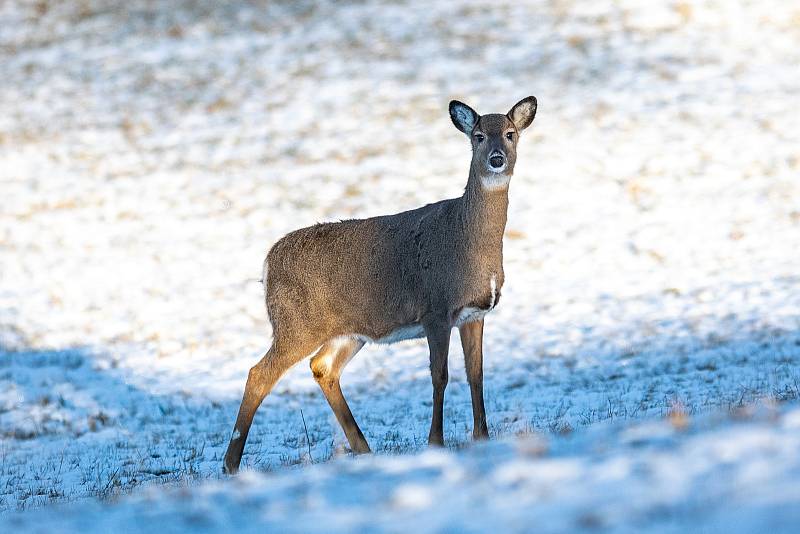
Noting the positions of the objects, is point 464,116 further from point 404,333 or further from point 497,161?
point 404,333

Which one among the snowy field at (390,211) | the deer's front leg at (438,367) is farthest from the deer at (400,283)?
the snowy field at (390,211)

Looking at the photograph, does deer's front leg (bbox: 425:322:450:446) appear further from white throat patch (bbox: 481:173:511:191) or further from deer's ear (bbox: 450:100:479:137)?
deer's ear (bbox: 450:100:479:137)

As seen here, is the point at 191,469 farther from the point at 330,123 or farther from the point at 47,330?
the point at 330,123

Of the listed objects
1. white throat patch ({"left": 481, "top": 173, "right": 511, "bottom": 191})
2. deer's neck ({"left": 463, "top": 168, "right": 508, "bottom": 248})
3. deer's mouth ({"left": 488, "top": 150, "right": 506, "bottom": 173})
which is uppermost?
deer's mouth ({"left": 488, "top": 150, "right": 506, "bottom": 173})

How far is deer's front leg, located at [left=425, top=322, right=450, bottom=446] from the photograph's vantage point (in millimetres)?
8742

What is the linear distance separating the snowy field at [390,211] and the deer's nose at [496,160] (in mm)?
2133

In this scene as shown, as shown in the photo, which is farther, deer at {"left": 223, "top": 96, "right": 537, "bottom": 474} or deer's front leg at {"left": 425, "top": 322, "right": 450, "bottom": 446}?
deer at {"left": 223, "top": 96, "right": 537, "bottom": 474}

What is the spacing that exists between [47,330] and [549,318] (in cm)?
680

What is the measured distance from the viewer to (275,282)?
31.7 ft

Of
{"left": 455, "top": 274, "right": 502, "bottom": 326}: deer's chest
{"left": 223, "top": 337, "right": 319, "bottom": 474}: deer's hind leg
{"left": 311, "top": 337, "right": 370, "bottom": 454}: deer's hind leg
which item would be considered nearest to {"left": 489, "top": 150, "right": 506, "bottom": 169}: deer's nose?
{"left": 455, "top": 274, "right": 502, "bottom": 326}: deer's chest

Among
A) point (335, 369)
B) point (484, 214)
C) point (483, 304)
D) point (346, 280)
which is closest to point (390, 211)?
point (335, 369)

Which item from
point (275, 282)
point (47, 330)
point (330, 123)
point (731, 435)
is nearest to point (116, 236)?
point (47, 330)

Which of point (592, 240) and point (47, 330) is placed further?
point (592, 240)

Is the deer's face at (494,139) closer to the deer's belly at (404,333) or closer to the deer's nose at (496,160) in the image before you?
the deer's nose at (496,160)
